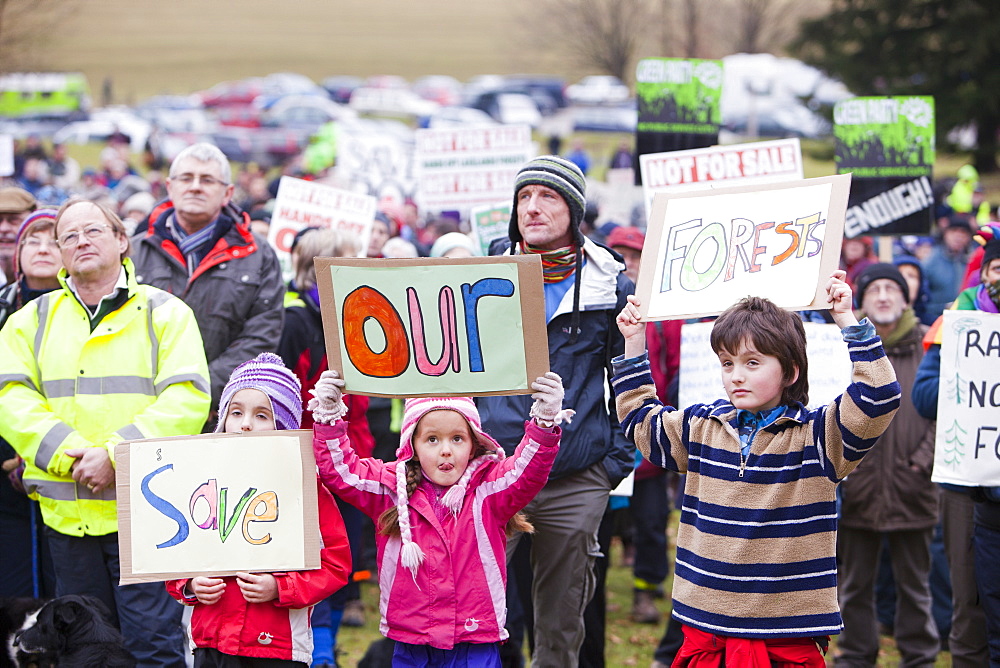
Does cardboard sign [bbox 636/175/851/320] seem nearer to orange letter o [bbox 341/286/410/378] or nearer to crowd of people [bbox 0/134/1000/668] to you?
crowd of people [bbox 0/134/1000/668]

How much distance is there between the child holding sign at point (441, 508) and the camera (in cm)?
392

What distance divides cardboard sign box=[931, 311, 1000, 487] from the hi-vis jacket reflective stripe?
3086 mm

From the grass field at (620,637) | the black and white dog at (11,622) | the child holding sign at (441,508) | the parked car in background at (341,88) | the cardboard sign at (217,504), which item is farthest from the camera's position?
the parked car in background at (341,88)

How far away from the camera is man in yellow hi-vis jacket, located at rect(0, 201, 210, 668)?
4.61 metres

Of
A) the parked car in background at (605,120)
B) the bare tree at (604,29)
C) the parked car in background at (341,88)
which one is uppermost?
the bare tree at (604,29)

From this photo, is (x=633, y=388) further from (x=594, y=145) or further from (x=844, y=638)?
(x=594, y=145)

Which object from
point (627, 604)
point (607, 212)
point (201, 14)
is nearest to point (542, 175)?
point (627, 604)

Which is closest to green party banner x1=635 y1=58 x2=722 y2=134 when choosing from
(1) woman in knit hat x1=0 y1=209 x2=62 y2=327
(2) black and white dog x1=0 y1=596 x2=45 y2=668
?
(1) woman in knit hat x1=0 y1=209 x2=62 y2=327

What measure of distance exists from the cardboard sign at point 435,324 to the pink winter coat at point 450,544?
247mm

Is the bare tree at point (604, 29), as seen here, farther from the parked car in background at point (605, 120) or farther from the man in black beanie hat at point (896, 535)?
the man in black beanie hat at point (896, 535)

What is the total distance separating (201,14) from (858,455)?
6474 cm

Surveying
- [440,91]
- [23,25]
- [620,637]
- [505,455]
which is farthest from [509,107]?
[505,455]

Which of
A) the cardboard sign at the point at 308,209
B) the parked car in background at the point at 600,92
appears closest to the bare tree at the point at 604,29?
the parked car in background at the point at 600,92

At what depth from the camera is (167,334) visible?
480cm
